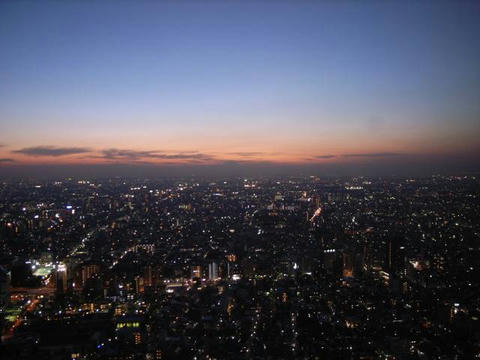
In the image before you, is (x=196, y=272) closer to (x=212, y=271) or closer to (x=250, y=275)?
(x=212, y=271)

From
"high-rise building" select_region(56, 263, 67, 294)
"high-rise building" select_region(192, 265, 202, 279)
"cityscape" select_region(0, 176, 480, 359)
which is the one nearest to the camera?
"cityscape" select_region(0, 176, 480, 359)

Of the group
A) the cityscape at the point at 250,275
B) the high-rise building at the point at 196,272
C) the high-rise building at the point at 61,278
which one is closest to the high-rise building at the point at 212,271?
the cityscape at the point at 250,275

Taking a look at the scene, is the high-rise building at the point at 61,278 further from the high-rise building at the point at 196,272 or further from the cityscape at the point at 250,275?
the high-rise building at the point at 196,272

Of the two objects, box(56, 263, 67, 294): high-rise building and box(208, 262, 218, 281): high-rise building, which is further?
box(208, 262, 218, 281): high-rise building

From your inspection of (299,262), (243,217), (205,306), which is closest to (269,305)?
(205,306)

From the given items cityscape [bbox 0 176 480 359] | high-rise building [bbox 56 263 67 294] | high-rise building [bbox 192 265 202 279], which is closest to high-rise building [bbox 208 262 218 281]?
cityscape [bbox 0 176 480 359]

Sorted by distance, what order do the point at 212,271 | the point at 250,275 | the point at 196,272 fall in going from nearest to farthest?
the point at 250,275, the point at 196,272, the point at 212,271

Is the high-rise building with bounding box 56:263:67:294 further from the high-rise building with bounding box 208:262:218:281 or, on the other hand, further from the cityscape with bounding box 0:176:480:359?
the high-rise building with bounding box 208:262:218:281

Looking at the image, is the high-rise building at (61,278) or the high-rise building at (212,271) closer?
the high-rise building at (61,278)

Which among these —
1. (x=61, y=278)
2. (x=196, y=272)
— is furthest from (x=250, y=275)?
(x=61, y=278)

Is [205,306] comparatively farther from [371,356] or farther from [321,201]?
[321,201]

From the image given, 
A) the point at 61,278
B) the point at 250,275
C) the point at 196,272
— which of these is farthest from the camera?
the point at 196,272
